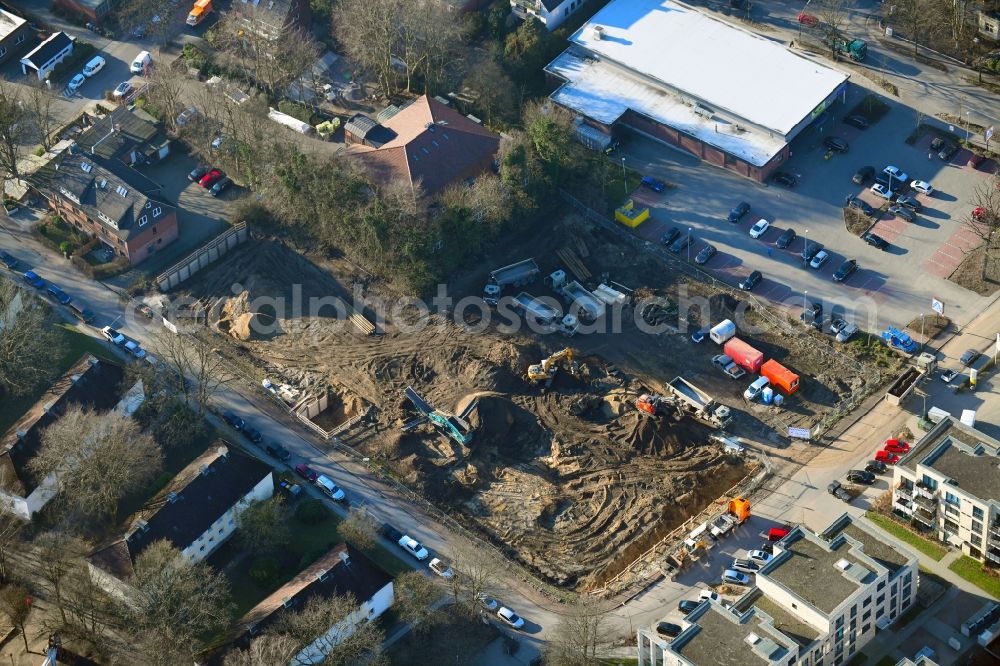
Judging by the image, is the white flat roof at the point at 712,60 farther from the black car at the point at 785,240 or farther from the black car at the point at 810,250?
the black car at the point at 810,250

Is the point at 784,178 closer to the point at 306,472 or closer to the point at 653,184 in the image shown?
the point at 653,184

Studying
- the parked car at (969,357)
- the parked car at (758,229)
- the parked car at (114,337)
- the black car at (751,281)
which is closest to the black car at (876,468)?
the parked car at (969,357)

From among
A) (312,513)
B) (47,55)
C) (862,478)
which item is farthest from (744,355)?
(47,55)

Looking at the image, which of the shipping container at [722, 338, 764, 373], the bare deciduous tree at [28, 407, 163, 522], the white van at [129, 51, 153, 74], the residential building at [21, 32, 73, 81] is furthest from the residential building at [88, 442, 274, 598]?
the residential building at [21, 32, 73, 81]

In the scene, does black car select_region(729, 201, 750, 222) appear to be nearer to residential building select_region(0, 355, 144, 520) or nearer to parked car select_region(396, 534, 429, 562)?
parked car select_region(396, 534, 429, 562)

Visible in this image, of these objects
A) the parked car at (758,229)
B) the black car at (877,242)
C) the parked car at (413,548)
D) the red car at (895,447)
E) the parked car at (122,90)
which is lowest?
the parked car at (413,548)

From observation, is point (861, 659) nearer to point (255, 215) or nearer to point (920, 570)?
point (920, 570)

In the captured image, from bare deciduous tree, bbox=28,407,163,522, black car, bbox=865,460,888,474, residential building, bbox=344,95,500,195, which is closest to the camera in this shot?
bare deciduous tree, bbox=28,407,163,522
